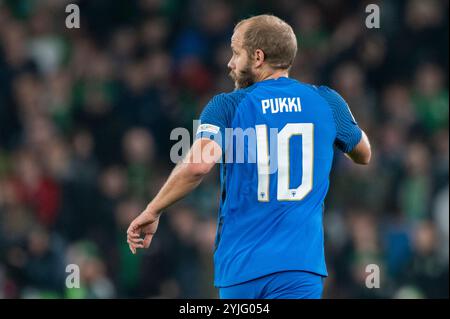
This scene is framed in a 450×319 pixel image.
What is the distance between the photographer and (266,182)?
4.46 metres

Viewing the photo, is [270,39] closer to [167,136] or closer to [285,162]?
[285,162]

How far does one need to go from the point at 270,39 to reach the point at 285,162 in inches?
20.8

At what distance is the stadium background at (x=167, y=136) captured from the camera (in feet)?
30.5

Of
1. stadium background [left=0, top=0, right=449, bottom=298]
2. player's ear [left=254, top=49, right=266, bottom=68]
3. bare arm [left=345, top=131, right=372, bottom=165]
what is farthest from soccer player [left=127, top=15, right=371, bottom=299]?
stadium background [left=0, top=0, right=449, bottom=298]

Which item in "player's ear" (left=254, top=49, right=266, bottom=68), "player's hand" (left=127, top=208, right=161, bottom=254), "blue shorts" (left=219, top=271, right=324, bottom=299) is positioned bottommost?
"blue shorts" (left=219, top=271, right=324, bottom=299)

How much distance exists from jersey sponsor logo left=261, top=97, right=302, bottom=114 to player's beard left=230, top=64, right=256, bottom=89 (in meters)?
0.18

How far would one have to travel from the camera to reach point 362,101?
10594 mm

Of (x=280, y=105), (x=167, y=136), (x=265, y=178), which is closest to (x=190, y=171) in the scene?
(x=265, y=178)

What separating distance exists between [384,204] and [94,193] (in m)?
2.73

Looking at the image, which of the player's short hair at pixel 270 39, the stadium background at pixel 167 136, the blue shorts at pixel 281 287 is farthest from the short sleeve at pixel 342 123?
the stadium background at pixel 167 136

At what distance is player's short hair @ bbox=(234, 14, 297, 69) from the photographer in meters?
4.54

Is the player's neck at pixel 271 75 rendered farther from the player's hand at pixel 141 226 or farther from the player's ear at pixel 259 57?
the player's hand at pixel 141 226

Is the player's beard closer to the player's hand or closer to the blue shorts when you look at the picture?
the player's hand

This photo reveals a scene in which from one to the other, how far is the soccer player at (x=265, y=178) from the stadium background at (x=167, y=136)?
4.25 m
